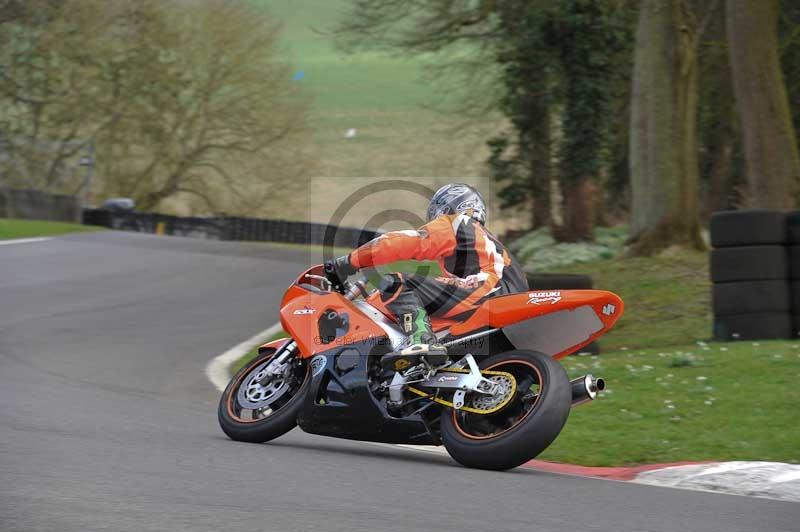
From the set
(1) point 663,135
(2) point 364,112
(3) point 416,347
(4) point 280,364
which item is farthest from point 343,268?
(2) point 364,112

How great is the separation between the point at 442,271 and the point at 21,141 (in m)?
40.7

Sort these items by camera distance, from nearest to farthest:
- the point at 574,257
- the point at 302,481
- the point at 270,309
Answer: the point at 302,481
the point at 270,309
the point at 574,257

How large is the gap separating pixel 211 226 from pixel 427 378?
3492cm

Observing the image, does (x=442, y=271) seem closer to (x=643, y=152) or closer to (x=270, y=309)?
(x=270, y=309)

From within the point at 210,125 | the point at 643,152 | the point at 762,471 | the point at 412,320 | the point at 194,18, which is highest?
the point at 194,18

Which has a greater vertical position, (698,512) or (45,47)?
(45,47)

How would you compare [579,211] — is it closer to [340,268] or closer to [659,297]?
[659,297]

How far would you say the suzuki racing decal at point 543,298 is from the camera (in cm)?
710

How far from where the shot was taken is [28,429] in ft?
26.2

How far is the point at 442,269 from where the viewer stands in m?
7.84

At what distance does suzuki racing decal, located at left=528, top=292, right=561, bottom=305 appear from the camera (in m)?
7.10

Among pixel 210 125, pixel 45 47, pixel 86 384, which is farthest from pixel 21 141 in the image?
pixel 86 384

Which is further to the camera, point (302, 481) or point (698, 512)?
point (302, 481)

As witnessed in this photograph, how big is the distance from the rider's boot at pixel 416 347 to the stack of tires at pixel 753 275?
584 centimetres
